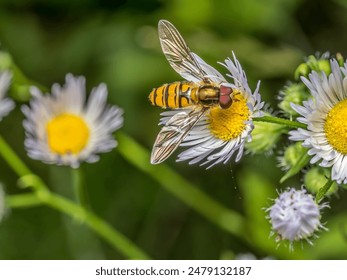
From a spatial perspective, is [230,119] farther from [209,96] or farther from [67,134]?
[67,134]

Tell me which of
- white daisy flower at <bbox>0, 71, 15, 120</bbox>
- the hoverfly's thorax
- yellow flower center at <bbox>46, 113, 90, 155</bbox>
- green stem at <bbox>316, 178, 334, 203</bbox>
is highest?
the hoverfly's thorax

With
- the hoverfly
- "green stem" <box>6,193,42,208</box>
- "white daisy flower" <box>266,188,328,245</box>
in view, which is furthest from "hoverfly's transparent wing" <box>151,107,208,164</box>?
"green stem" <box>6,193,42,208</box>

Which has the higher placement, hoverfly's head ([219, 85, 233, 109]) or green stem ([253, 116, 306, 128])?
green stem ([253, 116, 306, 128])

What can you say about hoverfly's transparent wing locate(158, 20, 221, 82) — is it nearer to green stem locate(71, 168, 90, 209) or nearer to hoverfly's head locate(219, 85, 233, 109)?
hoverfly's head locate(219, 85, 233, 109)

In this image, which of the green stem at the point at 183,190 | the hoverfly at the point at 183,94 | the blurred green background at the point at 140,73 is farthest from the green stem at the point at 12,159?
the hoverfly at the point at 183,94

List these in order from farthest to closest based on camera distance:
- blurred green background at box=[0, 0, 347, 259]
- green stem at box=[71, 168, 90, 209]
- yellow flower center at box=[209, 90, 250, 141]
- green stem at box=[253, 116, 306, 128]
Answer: blurred green background at box=[0, 0, 347, 259] → green stem at box=[71, 168, 90, 209] → yellow flower center at box=[209, 90, 250, 141] → green stem at box=[253, 116, 306, 128]

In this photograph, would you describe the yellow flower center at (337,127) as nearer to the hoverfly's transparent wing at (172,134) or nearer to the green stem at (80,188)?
the hoverfly's transparent wing at (172,134)
